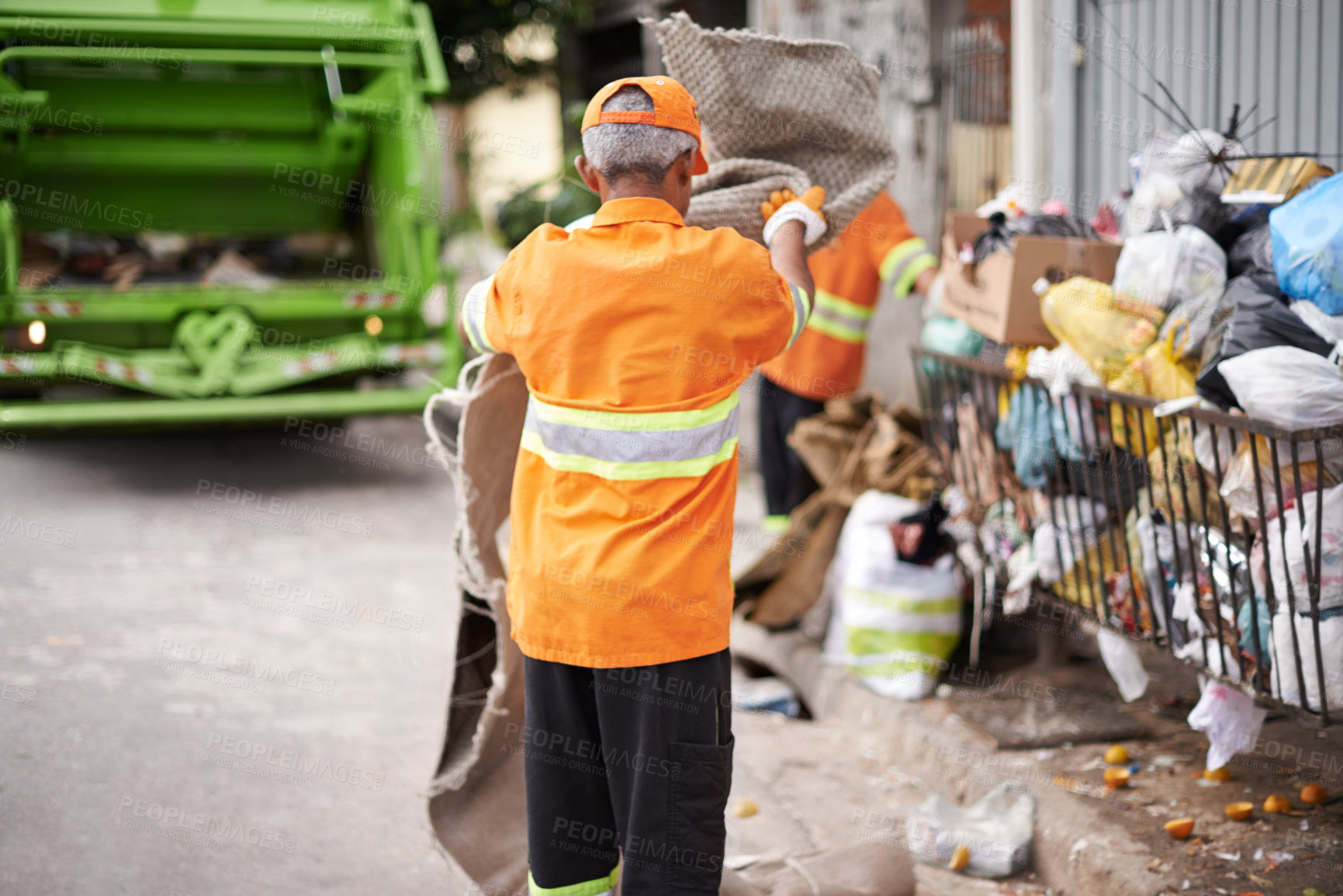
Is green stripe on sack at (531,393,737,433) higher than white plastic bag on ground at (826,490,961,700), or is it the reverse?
green stripe on sack at (531,393,737,433)

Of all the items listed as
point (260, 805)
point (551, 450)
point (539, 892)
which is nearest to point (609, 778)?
point (539, 892)

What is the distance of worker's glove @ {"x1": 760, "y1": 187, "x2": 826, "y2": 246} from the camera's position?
2105 mm

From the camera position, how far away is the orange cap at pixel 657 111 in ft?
6.11

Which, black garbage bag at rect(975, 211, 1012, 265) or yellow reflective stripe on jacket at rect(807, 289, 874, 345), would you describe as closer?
black garbage bag at rect(975, 211, 1012, 265)

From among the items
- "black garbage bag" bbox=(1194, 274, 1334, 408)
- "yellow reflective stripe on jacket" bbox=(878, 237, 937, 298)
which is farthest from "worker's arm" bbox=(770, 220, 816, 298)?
"yellow reflective stripe on jacket" bbox=(878, 237, 937, 298)

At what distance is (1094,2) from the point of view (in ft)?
15.0

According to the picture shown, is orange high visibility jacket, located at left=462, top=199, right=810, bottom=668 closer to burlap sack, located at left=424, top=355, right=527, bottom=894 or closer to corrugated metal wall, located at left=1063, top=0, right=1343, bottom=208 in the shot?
burlap sack, located at left=424, top=355, right=527, bottom=894

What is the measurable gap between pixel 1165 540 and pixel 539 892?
153cm

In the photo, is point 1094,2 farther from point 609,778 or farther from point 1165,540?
point 609,778

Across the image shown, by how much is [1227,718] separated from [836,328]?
2.10 m

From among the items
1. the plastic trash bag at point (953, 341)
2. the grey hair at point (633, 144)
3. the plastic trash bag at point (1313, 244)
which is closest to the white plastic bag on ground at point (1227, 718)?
the plastic trash bag at point (1313, 244)

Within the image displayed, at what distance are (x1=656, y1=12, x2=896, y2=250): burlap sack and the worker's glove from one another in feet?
0.15

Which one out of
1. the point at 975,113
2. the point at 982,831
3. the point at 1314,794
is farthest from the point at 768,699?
the point at 975,113

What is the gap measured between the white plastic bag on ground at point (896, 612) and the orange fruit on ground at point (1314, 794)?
1073 mm
